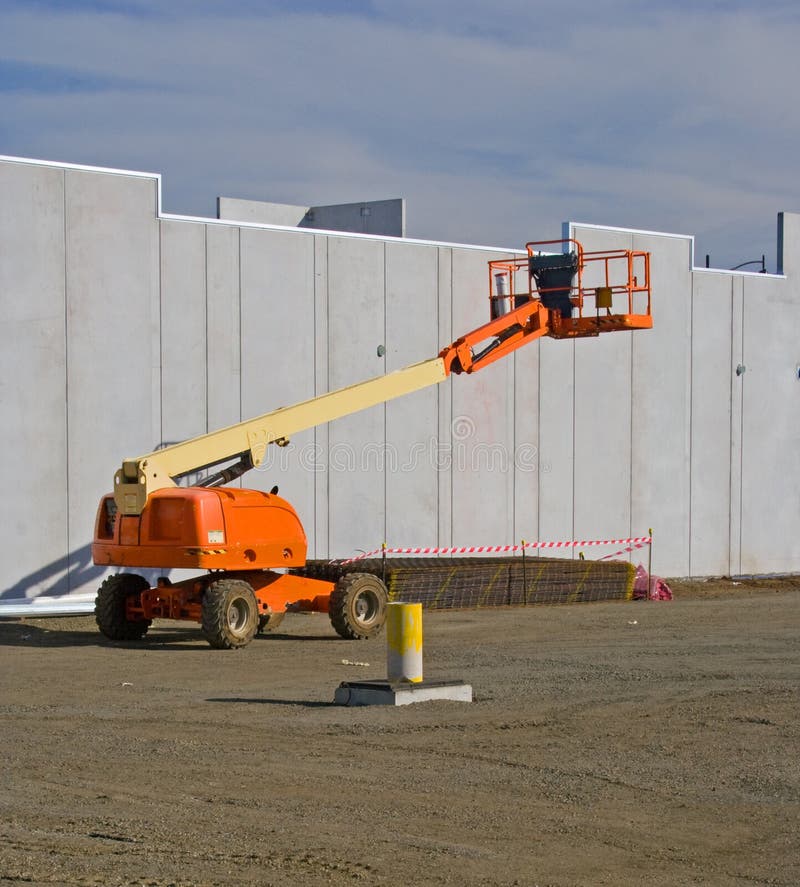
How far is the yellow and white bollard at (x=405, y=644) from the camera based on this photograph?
45.5 feet

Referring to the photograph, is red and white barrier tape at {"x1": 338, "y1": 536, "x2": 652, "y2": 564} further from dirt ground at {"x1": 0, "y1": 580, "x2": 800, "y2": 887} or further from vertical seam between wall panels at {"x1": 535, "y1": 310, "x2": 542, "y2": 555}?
dirt ground at {"x1": 0, "y1": 580, "x2": 800, "y2": 887}

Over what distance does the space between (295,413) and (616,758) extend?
9.94m

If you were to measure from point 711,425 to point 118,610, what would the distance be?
16.1 m

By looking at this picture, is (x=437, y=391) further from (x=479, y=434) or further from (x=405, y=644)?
(x=405, y=644)

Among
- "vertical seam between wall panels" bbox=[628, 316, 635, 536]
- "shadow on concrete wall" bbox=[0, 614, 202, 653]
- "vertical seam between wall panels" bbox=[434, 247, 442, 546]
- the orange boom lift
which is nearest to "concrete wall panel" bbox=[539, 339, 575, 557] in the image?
"vertical seam between wall panels" bbox=[628, 316, 635, 536]

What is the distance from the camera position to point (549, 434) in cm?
2864

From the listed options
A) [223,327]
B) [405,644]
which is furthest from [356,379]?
[405,644]

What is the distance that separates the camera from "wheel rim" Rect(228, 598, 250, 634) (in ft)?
60.7

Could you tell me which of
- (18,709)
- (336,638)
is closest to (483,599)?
(336,638)

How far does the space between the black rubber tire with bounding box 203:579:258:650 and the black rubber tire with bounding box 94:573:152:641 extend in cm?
153

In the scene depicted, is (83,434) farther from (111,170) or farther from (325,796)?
(325,796)

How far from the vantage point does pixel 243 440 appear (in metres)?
19.6

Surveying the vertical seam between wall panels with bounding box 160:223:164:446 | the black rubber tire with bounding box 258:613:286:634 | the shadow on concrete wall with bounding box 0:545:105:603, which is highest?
the vertical seam between wall panels with bounding box 160:223:164:446

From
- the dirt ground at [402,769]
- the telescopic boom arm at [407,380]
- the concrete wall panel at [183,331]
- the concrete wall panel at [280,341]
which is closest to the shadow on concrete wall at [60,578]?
the telescopic boom arm at [407,380]
